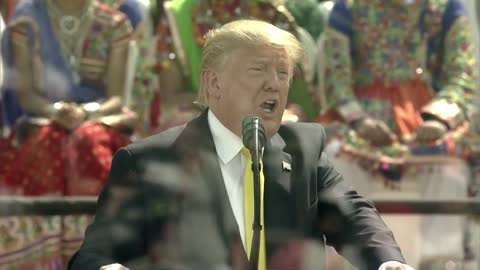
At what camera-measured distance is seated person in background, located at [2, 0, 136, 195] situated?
15.0 feet

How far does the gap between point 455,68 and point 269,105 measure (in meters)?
2.26

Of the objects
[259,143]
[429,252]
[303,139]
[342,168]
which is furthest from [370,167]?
[259,143]

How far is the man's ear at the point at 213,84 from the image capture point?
2.91 metres

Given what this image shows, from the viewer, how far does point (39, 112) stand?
470cm

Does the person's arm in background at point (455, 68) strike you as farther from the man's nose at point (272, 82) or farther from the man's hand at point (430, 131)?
the man's nose at point (272, 82)

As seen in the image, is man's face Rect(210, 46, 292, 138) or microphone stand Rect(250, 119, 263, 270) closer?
microphone stand Rect(250, 119, 263, 270)

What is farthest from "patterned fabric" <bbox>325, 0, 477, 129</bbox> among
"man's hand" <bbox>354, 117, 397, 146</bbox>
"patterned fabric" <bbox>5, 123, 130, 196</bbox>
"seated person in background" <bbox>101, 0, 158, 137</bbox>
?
"patterned fabric" <bbox>5, 123, 130, 196</bbox>

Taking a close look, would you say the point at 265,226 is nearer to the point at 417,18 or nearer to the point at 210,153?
the point at 210,153

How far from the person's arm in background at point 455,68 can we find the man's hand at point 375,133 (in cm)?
18

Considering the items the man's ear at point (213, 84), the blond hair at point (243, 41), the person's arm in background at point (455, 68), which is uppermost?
the blond hair at point (243, 41)

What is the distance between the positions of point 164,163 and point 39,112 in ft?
6.44

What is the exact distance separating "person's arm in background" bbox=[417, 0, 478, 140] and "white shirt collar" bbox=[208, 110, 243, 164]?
2.05m

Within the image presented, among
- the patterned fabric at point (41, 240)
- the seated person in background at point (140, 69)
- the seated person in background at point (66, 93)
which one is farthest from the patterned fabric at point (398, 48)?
the patterned fabric at point (41, 240)

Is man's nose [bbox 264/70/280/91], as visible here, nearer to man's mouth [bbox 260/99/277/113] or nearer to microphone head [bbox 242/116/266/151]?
man's mouth [bbox 260/99/277/113]
